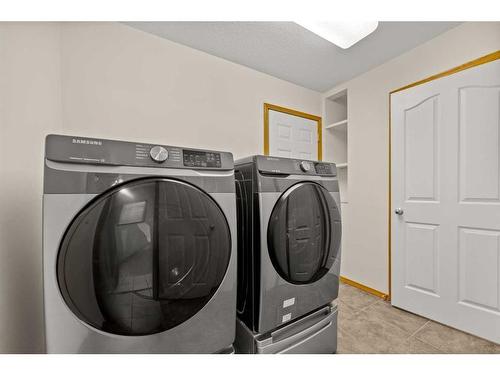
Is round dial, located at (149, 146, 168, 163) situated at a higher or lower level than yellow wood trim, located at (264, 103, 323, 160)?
lower

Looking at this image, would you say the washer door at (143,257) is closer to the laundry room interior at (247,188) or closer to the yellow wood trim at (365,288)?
the laundry room interior at (247,188)

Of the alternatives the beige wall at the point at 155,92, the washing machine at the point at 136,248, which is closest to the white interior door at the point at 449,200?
the beige wall at the point at 155,92

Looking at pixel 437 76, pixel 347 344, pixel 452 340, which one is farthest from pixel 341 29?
pixel 452 340

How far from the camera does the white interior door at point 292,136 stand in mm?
2570

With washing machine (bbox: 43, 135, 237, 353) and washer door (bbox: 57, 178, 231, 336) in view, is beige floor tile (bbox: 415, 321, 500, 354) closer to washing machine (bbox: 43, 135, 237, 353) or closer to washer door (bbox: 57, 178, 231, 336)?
washing machine (bbox: 43, 135, 237, 353)

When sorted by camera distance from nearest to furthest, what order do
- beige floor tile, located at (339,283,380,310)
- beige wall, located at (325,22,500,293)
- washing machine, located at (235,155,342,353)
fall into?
1. washing machine, located at (235,155,342,353)
2. beige wall, located at (325,22,500,293)
3. beige floor tile, located at (339,283,380,310)

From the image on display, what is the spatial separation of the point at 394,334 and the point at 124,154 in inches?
82.7

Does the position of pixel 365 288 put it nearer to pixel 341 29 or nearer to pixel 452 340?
pixel 452 340

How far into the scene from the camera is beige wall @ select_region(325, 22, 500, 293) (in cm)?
187

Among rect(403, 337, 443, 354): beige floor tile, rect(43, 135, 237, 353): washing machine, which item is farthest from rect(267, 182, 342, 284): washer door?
rect(403, 337, 443, 354): beige floor tile

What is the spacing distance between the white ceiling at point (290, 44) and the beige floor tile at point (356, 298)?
93.7 inches

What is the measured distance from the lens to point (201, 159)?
0.90 meters

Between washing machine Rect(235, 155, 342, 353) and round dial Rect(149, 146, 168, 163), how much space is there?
1.40ft
